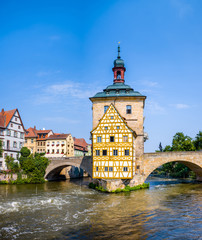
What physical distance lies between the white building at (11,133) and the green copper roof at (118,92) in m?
→ 19.8

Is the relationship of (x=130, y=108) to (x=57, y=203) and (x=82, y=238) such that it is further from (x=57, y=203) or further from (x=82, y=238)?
(x=82, y=238)

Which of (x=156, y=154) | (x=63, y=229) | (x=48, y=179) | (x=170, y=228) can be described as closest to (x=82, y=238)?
(x=63, y=229)

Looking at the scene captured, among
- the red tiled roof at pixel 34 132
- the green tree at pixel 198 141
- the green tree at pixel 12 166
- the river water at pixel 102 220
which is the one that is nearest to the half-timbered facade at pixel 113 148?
the river water at pixel 102 220

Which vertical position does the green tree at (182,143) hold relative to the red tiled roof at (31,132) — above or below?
below

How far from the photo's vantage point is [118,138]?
3325 centimetres

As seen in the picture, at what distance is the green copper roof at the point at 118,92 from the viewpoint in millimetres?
38875

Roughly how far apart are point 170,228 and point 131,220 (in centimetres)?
271

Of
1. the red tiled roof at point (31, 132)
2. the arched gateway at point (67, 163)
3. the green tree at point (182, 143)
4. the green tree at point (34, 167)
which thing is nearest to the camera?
the arched gateway at point (67, 163)

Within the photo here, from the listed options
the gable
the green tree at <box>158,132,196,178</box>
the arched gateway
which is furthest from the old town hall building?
the green tree at <box>158,132,196,178</box>

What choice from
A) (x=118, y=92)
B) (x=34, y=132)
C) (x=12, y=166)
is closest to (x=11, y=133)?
(x=12, y=166)

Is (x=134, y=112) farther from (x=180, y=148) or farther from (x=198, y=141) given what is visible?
(x=198, y=141)

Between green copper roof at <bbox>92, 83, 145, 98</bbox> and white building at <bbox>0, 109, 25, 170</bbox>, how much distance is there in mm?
19753

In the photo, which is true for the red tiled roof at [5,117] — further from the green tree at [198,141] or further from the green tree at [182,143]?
the green tree at [198,141]

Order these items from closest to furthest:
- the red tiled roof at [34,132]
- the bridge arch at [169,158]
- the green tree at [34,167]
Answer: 1. the bridge arch at [169,158]
2. the green tree at [34,167]
3. the red tiled roof at [34,132]
